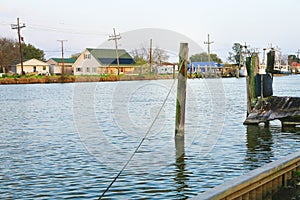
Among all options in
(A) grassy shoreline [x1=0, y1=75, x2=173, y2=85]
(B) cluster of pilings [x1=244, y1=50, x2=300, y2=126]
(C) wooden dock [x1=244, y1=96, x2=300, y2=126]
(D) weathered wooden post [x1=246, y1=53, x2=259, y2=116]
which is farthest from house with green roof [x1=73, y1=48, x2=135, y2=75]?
(C) wooden dock [x1=244, y1=96, x2=300, y2=126]

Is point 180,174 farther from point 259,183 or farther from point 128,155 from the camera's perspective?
point 259,183

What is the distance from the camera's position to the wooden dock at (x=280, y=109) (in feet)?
58.6

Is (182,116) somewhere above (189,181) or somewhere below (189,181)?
above

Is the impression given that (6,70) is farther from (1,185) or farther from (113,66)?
(1,185)

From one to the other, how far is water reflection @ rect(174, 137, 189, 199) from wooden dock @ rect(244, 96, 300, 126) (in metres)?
4.70

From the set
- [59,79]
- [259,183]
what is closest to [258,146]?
[259,183]

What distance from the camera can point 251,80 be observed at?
63.0ft

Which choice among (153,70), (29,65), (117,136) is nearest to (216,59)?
(153,70)

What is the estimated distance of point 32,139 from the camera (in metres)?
17.2

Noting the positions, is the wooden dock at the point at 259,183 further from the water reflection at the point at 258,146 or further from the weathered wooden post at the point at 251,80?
the weathered wooden post at the point at 251,80

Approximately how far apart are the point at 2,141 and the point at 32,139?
1045 millimetres

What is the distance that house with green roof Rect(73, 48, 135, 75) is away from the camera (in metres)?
113

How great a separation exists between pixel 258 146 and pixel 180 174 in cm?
468

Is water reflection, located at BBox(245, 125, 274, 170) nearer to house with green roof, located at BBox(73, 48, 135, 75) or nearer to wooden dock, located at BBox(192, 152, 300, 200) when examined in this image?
Result: wooden dock, located at BBox(192, 152, 300, 200)
